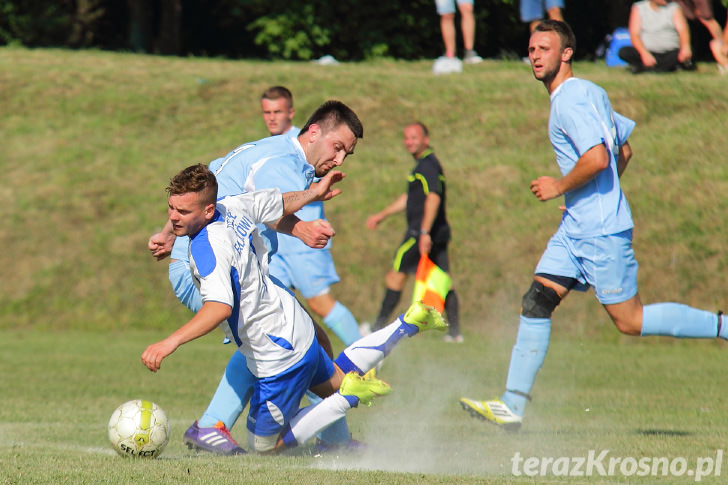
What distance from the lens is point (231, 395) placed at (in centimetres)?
601

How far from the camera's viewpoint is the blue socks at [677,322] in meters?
6.31

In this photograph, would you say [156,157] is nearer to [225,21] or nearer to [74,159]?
[74,159]

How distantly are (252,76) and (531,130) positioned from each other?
5617 mm

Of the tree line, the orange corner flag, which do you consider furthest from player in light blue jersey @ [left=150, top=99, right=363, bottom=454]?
the tree line

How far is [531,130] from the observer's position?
52.8 ft

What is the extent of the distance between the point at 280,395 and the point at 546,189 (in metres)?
2.06

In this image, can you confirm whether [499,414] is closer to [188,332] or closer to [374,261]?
[188,332]

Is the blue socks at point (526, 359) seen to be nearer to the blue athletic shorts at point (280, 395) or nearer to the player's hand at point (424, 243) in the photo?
the blue athletic shorts at point (280, 395)

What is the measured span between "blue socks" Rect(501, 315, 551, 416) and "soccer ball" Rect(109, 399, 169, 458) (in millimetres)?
2334

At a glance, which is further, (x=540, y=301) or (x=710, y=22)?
(x=710, y=22)

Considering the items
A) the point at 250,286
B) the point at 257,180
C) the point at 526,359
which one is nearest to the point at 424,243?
Result: the point at 526,359

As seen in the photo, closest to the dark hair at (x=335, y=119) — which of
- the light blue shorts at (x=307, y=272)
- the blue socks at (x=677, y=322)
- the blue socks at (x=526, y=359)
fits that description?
the blue socks at (x=526, y=359)

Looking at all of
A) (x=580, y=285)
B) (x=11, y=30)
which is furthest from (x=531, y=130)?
(x=11, y=30)

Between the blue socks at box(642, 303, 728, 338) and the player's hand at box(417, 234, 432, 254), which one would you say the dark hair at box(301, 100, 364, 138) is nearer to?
the blue socks at box(642, 303, 728, 338)
